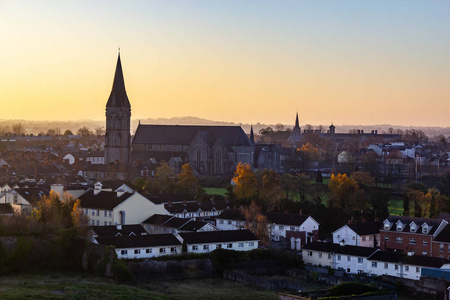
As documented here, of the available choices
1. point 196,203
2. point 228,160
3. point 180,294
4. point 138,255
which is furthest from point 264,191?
point 228,160

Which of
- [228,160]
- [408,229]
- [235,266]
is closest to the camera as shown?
[235,266]

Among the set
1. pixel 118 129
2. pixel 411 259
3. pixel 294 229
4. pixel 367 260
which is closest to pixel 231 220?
pixel 294 229

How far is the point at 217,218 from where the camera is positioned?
2271 inches

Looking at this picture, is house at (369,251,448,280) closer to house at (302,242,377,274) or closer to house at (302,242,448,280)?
house at (302,242,448,280)

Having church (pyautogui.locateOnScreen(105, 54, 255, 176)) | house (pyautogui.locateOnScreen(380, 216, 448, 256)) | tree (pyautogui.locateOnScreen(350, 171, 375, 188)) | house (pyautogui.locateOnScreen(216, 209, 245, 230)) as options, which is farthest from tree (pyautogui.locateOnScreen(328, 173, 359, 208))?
church (pyautogui.locateOnScreen(105, 54, 255, 176))

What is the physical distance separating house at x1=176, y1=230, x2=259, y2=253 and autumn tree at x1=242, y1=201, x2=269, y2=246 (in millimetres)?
2654

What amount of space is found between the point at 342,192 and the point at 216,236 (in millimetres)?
20214

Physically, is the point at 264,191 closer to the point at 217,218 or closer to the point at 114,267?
the point at 217,218

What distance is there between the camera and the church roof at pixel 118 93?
332ft

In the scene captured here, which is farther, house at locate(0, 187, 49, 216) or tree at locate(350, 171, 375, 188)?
tree at locate(350, 171, 375, 188)

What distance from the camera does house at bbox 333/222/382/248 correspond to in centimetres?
5059

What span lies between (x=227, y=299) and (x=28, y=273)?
43.1ft

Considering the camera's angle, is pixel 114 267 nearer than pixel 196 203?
Yes

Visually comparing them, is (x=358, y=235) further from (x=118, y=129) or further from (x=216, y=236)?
(x=118, y=129)
